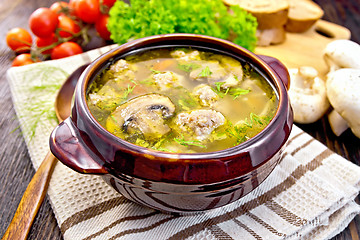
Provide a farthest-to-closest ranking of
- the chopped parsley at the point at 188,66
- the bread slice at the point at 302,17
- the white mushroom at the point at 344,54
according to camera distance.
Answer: the bread slice at the point at 302,17 → the white mushroom at the point at 344,54 → the chopped parsley at the point at 188,66

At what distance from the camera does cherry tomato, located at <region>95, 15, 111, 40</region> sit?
11.3ft

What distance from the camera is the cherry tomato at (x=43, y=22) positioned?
3.16 metres

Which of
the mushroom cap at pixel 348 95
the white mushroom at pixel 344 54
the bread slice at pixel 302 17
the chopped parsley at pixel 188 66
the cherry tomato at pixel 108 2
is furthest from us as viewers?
the bread slice at pixel 302 17

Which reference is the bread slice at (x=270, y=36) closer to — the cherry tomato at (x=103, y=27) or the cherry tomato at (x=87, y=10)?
the cherry tomato at (x=103, y=27)

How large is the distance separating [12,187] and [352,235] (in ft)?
6.03

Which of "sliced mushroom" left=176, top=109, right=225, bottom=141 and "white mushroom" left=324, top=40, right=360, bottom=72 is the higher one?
"sliced mushroom" left=176, top=109, right=225, bottom=141

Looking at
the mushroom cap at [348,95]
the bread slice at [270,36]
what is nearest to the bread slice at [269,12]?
the bread slice at [270,36]

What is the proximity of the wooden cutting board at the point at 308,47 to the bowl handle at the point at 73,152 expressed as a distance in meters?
2.23

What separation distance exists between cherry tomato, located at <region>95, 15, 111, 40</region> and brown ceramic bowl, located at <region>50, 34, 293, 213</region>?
182cm

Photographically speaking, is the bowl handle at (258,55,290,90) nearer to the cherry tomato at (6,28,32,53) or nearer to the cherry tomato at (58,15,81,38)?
the cherry tomato at (58,15,81,38)

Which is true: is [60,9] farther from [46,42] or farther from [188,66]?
[188,66]

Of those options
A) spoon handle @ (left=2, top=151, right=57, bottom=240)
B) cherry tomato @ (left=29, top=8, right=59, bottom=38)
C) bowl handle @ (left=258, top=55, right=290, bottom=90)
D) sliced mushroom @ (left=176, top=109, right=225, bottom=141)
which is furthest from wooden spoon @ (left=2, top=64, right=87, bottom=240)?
cherry tomato @ (left=29, top=8, right=59, bottom=38)

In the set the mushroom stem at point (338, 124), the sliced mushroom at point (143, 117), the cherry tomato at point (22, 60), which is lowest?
the mushroom stem at point (338, 124)

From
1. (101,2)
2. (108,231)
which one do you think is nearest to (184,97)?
(108,231)
